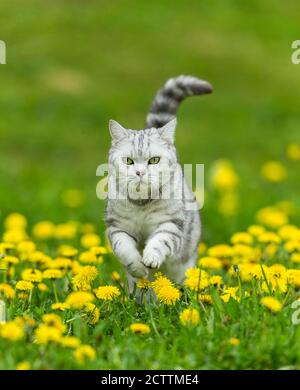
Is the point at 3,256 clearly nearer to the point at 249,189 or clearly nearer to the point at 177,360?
the point at 177,360

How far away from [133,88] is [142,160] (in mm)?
10390

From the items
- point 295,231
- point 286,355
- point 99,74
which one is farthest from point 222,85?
point 286,355

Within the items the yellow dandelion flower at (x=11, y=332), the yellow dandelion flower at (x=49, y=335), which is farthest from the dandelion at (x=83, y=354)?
the yellow dandelion flower at (x=11, y=332)

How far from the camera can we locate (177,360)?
3744 millimetres

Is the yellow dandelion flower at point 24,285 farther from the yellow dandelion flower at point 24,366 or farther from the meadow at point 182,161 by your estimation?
the yellow dandelion flower at point 24,366

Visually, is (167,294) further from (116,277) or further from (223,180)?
(223,180)

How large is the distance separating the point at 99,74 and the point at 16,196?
21.8 ft

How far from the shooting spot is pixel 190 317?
4051 mm

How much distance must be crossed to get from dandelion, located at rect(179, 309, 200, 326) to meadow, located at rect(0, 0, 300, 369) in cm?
2

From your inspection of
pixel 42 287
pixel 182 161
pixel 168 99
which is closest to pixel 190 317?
pixel 42 287

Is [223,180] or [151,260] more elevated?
[223,180]

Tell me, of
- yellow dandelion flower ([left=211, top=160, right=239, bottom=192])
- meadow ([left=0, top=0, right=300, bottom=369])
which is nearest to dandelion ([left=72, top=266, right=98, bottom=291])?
meadow ([left=0, top=0, right=300, bottom=369])

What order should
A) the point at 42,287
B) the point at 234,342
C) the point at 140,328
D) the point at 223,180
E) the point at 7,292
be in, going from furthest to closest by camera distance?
the point at 223,180, the point at 42,287, the point at 7,292, the point at 140,328, the point at 234,342

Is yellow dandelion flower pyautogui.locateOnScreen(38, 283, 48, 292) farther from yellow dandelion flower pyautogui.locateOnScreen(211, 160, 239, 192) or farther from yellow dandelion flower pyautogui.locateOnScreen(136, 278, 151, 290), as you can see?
yellow dandelion flower pyautogui.locateOnScreen(211, 160, 239, 192)
